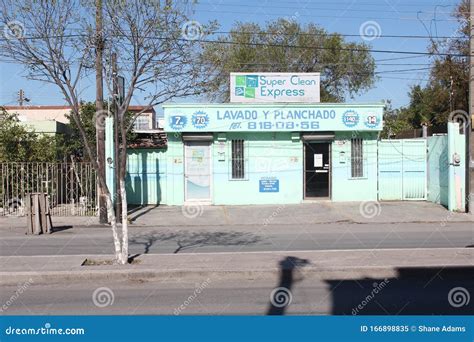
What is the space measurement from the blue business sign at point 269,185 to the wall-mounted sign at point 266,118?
191cm

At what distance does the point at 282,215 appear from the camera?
19219 mm

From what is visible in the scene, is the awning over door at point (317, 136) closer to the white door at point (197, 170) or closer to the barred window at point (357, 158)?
the barred window at point (357, 158)

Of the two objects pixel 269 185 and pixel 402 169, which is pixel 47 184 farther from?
pixel 402 169

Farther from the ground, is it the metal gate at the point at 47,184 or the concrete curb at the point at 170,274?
the metal gate at the point at 47,184

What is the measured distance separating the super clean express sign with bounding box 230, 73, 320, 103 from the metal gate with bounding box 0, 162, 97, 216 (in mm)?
6389

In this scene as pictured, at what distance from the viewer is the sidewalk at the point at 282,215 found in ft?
58.7

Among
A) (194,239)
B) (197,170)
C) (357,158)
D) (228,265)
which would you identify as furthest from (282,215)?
(228,265)

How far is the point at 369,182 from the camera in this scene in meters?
21.7

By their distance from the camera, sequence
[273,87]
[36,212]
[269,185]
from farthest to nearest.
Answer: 1. [273,87]
2. [269,185]
3. [36,212]

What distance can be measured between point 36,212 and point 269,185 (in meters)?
9.23

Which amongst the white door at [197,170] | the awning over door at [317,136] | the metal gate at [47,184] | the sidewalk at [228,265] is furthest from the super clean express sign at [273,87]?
the sidewalk at [228,265]

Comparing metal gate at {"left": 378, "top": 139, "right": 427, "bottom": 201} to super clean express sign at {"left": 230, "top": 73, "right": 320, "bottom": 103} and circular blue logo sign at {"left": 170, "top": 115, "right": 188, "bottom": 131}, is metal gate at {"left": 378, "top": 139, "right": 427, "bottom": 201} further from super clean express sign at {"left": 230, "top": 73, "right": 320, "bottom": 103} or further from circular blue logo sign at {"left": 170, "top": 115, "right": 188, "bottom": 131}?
circular blue logo sign at {"left": 170, "top": 115, "right": 188, "bottom": 131}

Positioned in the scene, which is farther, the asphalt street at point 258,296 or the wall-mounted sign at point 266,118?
the wall-mounted sign at point 266,118

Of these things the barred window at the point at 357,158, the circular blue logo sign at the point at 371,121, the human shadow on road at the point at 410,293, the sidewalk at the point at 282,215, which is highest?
the circular blue logo sign at the point at 371,121
